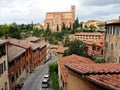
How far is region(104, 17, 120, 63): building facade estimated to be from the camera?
43125 mm

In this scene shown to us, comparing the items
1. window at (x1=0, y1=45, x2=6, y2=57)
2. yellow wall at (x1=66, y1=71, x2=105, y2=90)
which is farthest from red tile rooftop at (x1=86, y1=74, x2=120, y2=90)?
window at (x1=0, y1=45, x2=6, y2=57)

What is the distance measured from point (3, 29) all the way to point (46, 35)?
67.9 metres

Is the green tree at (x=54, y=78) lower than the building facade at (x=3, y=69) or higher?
lower

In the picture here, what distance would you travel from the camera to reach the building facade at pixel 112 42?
4312 cm

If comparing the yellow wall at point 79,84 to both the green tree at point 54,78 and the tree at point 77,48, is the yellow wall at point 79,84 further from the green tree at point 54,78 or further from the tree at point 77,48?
the tree at point 77,48

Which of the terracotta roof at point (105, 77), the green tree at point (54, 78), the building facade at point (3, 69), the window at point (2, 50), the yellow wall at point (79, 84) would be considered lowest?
the green tree at point (54, 78)

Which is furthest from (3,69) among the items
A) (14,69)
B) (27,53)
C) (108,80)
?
(108,80)

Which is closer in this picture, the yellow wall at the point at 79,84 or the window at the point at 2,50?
the yellow wall at the point at 79,84

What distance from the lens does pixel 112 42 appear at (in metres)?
46.5

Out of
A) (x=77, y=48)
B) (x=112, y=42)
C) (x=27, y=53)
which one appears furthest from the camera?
(x=27, y=53)

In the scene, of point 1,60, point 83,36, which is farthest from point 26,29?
point 1,60

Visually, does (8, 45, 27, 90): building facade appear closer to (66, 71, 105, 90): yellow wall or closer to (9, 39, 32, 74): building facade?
(9, 39, 32, 74): building facade

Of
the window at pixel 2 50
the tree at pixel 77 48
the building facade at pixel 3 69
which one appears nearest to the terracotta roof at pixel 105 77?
the building facade at pixel 3 69

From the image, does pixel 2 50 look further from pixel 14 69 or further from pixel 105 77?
pixel 105 77
